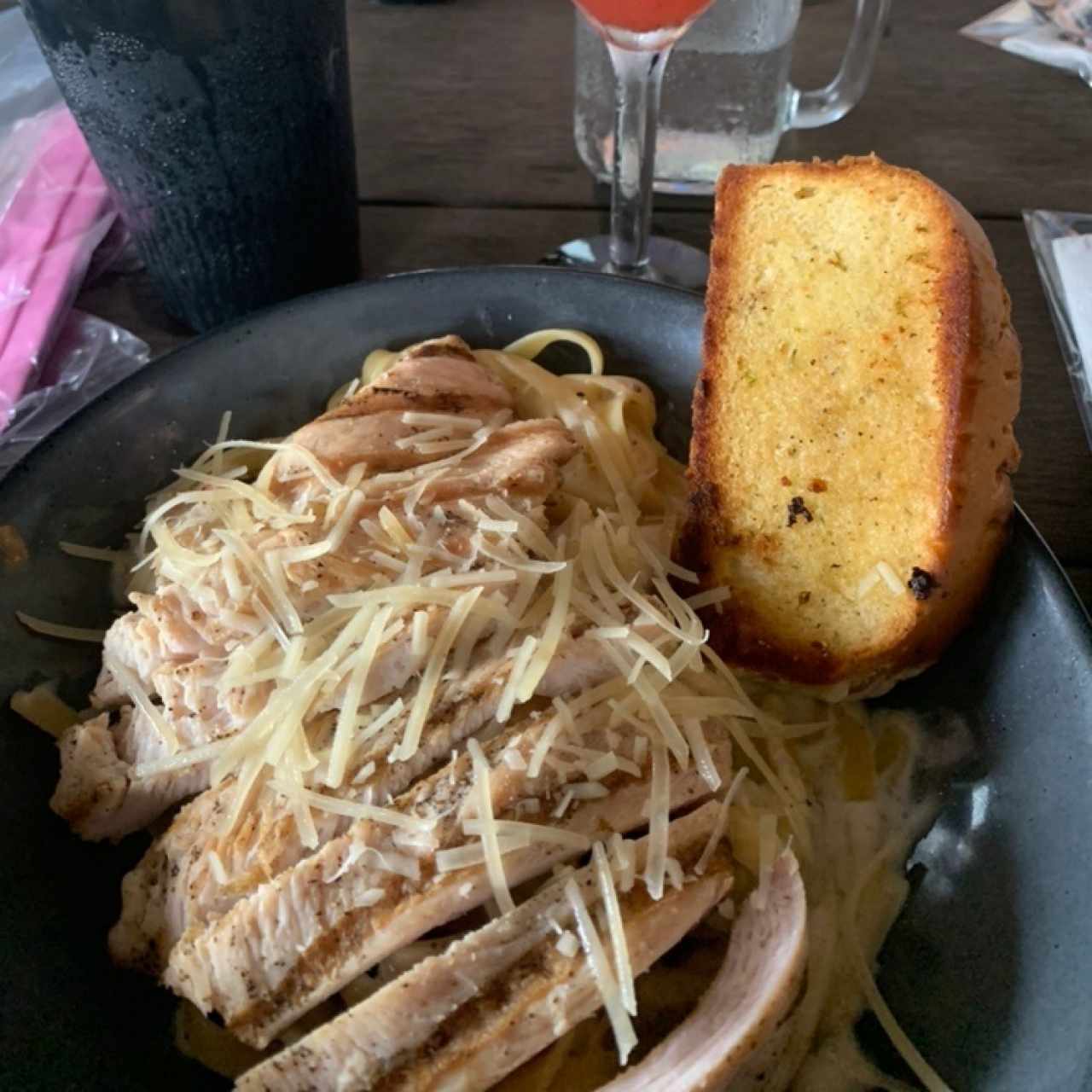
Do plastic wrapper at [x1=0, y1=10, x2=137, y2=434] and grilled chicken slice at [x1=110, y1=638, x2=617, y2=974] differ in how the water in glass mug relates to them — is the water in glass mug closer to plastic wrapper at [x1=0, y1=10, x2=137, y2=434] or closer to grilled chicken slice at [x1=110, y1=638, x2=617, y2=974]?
plastic wrapper at [x1=0, y1=10, x2=137, y2=434]

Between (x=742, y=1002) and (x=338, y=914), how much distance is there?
324 mm

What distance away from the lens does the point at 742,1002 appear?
0.79 m

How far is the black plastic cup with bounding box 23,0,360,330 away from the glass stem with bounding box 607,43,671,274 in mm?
396

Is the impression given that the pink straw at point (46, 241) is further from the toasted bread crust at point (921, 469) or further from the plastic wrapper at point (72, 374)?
the toasted bread crust at point (921, 469)

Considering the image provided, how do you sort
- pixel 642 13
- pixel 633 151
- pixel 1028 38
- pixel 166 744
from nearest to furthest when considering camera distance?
pixel 166 744 → pixel 642 13 → pixel 633 151 → pixel 1028 38

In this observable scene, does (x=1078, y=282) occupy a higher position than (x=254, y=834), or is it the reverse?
(x=254, y=834)

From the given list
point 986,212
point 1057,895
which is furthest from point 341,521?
point 986,212

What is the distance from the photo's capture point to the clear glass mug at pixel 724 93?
1662 mm

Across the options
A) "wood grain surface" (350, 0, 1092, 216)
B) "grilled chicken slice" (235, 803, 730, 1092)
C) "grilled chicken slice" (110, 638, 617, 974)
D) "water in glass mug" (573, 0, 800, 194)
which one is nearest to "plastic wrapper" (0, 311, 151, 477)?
"wood grain surface" (350, 0, 1092, 216)

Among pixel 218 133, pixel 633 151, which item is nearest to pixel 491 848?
pixel 218 133

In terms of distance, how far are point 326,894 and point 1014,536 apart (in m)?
0.71

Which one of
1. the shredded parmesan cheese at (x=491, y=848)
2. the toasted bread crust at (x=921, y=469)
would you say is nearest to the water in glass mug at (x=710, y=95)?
the toasted bread crust at (x=921, y=469)

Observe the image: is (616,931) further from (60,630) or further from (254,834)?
(60,630)

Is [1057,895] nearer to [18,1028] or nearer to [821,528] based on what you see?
[821,528]
